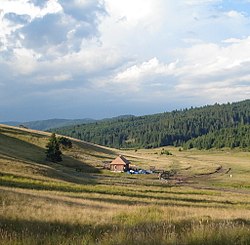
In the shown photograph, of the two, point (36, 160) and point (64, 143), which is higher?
point (64, 143)

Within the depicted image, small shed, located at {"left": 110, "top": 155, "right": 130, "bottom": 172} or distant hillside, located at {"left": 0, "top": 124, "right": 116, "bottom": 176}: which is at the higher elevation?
distant hillside, located at {"left": 0, "top": 124, "right": 116, "bottom": 176}

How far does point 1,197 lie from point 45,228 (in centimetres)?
834

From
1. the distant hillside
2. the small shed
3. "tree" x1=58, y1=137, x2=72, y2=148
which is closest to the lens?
the distant hillside

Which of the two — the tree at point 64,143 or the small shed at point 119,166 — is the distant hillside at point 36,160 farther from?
the small shed at point 119,166

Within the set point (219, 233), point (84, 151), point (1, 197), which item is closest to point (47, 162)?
point (84, 151)

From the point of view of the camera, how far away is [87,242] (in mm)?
8008

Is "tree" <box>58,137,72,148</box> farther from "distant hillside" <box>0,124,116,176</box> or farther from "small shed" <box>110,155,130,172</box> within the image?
"small shed" <box>110,155,130,172</box>

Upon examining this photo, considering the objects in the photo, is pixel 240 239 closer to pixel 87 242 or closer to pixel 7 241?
pixel 87 242

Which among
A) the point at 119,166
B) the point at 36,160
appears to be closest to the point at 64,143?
the point at 119,166

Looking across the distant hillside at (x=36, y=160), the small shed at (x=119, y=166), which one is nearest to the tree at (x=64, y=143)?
the distant hillside at (x=36, y=160)

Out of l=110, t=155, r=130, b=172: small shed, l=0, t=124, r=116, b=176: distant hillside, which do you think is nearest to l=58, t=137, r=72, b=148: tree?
l=0, t=124, r=116, b=176: distant hillside

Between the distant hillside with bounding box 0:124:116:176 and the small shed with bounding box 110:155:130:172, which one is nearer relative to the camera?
the distant hillside with bounding box 0:124:116:176

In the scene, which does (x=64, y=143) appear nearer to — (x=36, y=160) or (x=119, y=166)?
(x=119, y=166)

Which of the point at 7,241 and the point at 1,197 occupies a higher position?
the point at 7,241
